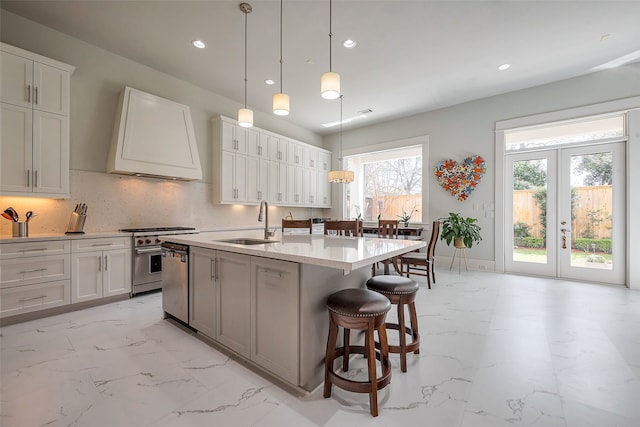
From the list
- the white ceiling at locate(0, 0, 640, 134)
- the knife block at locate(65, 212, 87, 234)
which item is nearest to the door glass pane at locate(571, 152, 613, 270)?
the white ceiling at locate(0, 0, 640, 134)

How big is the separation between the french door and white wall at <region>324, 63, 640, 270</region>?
421 millimetres

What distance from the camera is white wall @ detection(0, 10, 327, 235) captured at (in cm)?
326

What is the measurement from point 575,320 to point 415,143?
4.13 metres

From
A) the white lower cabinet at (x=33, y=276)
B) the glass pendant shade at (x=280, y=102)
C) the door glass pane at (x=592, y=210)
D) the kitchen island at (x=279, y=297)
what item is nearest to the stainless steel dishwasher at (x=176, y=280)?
the kitchen island at (x=279, y=297)

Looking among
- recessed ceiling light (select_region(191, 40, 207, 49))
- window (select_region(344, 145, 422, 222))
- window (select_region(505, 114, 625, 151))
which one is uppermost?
recessed ceiling light (select_region(191, 40, 207, 49))

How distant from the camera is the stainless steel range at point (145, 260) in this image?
361cm

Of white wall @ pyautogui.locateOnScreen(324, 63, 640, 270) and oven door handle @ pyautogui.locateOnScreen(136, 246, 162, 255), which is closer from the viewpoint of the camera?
oven door handle @ pyautogui.locateOnScreen(136, 246, 162, 255)

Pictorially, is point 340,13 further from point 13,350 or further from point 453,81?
point 13,350

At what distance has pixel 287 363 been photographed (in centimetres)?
174

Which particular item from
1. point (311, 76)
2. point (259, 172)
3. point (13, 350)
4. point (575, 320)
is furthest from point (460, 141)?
point (13, 350)

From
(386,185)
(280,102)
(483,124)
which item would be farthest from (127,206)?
(483,124)

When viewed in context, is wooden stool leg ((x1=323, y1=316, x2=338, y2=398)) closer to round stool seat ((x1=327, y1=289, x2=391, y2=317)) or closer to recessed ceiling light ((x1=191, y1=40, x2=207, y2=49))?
round stool seat ((x1=327, y1=289, x2=391, y2=317))

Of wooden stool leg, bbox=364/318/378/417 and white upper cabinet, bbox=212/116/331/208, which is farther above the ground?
white upper cabinet, bbox=212/116/331/208

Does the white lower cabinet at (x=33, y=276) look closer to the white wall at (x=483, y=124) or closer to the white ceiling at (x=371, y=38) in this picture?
the white ceiling at (x=371, y=38)
